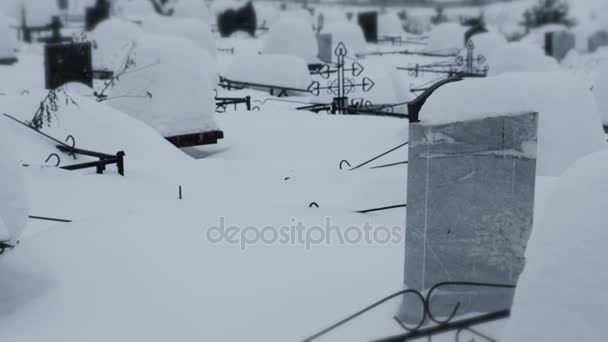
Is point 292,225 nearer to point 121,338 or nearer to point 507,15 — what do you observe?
point 121,338

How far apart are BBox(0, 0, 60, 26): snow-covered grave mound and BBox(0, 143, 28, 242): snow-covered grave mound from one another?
32505 mm

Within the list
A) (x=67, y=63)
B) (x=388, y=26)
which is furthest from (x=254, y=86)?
(x=388, y=26)

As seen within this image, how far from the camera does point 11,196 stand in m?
4.93

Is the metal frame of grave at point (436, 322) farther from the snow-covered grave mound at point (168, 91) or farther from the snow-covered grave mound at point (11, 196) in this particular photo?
the snow-covered grave mound at point (168, 91)

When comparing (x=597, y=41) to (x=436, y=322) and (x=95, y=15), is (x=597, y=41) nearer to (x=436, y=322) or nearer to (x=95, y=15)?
(x=95, y=15)

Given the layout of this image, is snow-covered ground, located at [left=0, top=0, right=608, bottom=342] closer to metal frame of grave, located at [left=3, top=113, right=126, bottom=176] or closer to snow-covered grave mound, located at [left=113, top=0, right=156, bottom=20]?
metal frame of grave, located at [left=3, top=113, right=126, bottom=176]

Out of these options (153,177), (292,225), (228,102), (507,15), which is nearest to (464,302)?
(292,225)

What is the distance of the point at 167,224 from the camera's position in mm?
6535

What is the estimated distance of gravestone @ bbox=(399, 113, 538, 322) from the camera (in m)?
4.43

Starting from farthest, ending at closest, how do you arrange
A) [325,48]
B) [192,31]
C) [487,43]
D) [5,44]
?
[487,43] → [325,48] → [192,31] → [5,44]

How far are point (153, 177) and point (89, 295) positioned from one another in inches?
138

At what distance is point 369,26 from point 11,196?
3450 cm

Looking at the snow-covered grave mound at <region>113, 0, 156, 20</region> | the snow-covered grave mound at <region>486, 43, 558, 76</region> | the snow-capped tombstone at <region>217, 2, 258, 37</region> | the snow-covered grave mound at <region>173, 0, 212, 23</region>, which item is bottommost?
the snow-covered grave mound at <region>486, 43, 558, 76</region>

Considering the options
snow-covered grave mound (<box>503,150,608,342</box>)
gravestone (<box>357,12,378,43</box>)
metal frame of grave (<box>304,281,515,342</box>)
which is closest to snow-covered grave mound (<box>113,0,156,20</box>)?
gravestone (<box>357,12,378,43</box>)
